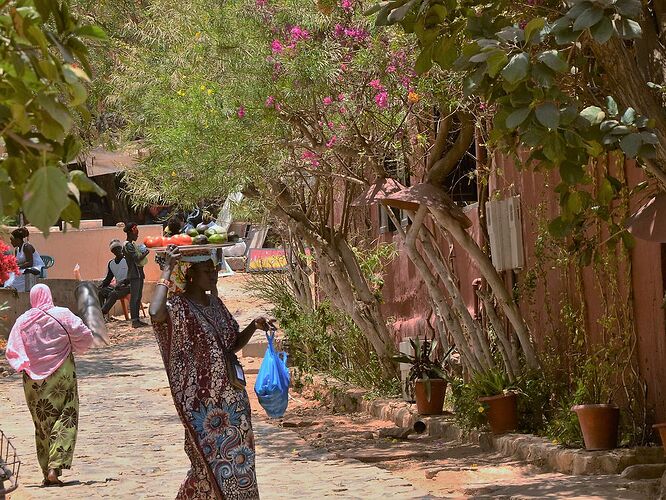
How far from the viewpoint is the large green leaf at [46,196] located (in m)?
2.88

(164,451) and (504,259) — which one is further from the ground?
(504,259)

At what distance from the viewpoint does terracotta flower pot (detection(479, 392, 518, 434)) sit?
37.8 feet

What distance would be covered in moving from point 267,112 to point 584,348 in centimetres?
374

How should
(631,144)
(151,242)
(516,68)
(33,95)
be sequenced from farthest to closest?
(151,242)
(631,144)
(516,68)
(33,95)

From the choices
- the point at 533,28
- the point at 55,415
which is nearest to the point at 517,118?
the point at 533,28

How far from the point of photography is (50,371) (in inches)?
433

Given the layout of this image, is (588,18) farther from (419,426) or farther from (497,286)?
(419,426)

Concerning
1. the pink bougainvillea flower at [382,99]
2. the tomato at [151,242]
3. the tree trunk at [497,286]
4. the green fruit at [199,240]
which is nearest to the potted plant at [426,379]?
the tree trunk at [497,286]

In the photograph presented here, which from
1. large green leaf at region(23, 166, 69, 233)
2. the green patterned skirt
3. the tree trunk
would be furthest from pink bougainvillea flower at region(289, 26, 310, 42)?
large green leaf at region(23, 166, 69, 233)

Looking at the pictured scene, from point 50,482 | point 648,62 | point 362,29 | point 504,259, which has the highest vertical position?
point 362,29

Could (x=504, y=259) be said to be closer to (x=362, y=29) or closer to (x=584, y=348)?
(x=584, y=348)

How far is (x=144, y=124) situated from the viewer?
17.3 metres

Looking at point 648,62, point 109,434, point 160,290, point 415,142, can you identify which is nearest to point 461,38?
point 648,62

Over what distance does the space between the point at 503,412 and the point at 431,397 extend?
1.95m
